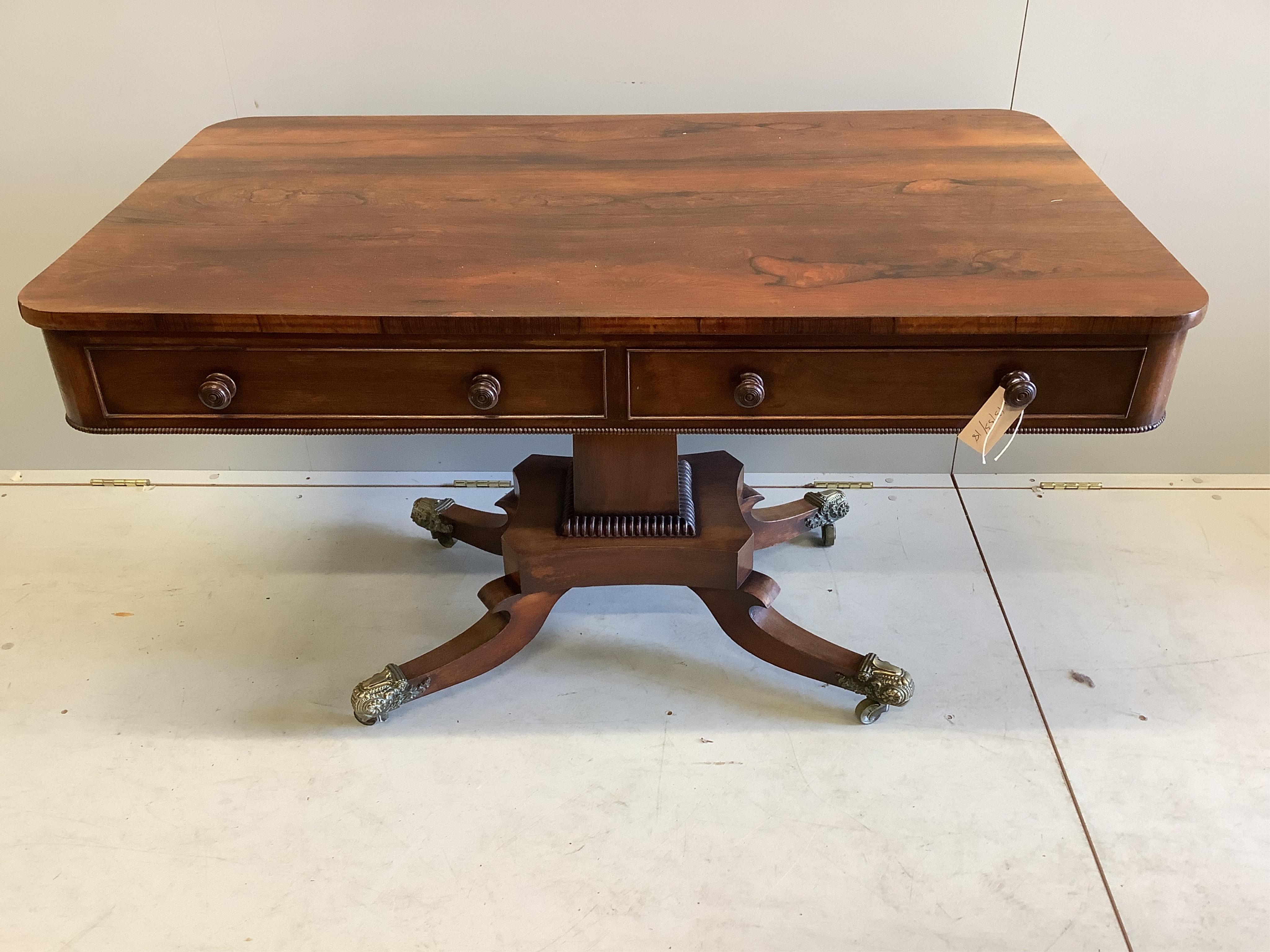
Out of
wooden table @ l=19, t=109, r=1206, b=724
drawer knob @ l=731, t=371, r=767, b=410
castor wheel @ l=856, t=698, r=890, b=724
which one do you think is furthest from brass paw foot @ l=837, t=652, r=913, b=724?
drawer knob @ l=731, t=371, r=767, b=410

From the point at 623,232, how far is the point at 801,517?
0.77m

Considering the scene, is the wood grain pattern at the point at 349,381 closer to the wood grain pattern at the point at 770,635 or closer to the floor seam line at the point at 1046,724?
the wood grain pattern at the point at 770,635

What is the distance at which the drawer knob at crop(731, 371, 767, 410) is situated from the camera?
112 centimetres

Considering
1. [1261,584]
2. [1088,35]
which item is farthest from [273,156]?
[1261,584]

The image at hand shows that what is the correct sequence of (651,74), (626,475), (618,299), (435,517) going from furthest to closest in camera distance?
(435,517) → (651,74) → (626,475) → (618,299)

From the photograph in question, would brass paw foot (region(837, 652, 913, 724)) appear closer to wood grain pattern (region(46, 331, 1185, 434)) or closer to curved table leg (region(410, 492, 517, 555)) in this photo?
wood grain pattern (region(46, 331, 1185, 434))

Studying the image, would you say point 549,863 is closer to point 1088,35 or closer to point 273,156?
point 273,156

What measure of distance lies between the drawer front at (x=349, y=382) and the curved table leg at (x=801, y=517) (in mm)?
683

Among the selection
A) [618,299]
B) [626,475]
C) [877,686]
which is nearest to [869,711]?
[877,686]

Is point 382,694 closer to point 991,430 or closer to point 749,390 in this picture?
point 749,390

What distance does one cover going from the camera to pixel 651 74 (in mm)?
1728

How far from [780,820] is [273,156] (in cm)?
117

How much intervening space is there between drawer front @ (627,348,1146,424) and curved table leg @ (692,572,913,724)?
0.45 metres

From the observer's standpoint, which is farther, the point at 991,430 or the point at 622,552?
the point at 622,552
